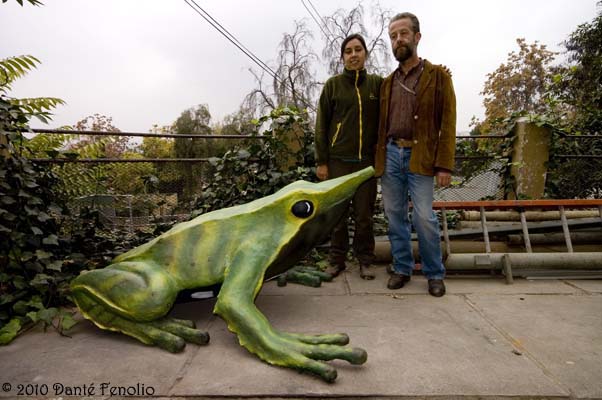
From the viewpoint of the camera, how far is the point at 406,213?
329 cm

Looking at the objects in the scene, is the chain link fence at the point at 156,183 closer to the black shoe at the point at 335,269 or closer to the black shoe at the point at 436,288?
the black shoe at the point at 335,269

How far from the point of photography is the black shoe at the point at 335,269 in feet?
11.6

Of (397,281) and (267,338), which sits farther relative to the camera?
(397,281)

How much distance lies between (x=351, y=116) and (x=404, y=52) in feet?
2.26

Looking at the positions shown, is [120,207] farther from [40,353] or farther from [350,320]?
[350,320]

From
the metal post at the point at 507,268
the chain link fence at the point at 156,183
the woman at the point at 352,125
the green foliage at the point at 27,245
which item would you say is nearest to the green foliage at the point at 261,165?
the chain link fence at the point at 156,183

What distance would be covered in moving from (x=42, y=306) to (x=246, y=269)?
1.58 m

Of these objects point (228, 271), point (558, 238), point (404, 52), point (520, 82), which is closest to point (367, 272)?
point (228, 271)

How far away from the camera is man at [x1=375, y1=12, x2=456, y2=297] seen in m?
2.92

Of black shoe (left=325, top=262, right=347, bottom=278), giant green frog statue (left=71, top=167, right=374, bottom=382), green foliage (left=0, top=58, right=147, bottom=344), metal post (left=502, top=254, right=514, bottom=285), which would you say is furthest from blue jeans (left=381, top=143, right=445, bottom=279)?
green foliage (left=0, top=58, right=147, bottom=344)

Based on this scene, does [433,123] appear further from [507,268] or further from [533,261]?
[533,261]

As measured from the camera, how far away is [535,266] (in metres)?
3.37

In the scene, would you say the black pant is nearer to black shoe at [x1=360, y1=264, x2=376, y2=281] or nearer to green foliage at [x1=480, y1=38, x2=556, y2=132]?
black shoe at [x1=360, y1=264, x2=376, y2=281]

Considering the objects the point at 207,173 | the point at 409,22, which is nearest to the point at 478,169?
the point at 409,22
